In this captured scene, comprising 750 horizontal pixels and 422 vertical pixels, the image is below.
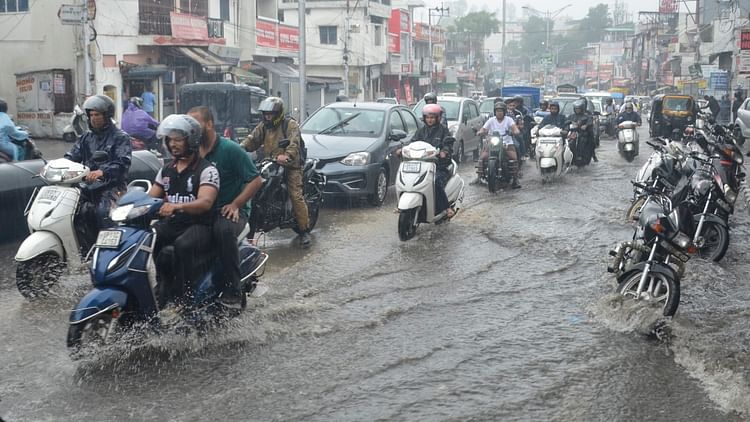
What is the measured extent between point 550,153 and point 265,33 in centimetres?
2387

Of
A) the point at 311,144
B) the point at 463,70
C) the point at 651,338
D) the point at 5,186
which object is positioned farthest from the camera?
the point at 463,70

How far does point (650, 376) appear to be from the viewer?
5.23 metres

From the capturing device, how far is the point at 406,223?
971cm

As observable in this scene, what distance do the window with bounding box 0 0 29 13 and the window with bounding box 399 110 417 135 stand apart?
1722 cm

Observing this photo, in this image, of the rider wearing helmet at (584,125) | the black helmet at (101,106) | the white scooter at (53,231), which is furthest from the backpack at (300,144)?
the rider wearing helmet at (584,125)

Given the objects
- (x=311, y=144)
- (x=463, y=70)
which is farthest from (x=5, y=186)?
(x=463, y=70)

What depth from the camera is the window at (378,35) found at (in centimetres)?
5830

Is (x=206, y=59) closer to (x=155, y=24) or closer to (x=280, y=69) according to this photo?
(x=155, y=24)

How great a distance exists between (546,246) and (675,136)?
19311 millimetres

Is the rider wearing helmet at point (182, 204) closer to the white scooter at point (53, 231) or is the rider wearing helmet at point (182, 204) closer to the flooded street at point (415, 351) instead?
the flooded street at point (415, 351)

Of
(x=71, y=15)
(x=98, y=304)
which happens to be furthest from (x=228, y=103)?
(x=98, y=304)

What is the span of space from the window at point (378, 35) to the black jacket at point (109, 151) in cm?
5185

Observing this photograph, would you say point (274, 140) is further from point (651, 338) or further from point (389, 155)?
point (651, 338)

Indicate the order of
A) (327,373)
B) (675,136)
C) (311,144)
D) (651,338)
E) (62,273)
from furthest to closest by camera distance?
(675,136), (311,144), (62,273), (651,338), (327,373)
